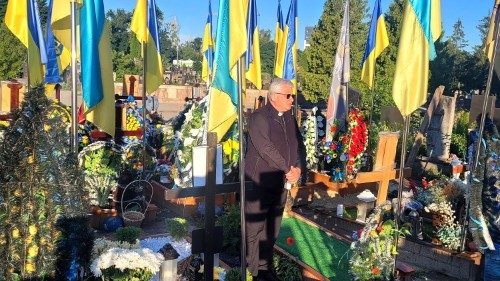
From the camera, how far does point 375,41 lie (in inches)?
406

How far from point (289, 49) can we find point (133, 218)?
5.88 meters

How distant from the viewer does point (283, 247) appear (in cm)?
579

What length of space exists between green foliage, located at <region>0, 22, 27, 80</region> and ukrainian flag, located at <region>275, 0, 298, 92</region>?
22.0m

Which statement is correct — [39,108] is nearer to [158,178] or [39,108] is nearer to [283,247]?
[283,247]

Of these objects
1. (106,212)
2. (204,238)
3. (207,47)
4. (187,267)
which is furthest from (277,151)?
(207,47)

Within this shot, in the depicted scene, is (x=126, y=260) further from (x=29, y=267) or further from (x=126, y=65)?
(x=126, y=65)

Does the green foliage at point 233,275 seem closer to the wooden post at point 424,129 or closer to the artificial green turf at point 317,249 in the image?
the artificial green turf at point 317,249

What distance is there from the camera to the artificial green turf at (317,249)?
204 inches

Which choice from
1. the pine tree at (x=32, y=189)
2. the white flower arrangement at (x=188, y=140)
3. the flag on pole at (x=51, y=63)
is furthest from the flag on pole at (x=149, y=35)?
the pine tree at (x=32, y=189)

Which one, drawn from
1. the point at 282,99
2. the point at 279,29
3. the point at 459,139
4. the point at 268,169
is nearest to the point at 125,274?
the point at 268,169

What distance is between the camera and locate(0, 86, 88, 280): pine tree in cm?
277

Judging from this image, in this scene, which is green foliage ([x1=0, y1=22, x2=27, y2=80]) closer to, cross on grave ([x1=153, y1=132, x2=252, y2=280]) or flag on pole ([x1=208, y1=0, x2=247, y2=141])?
cross on grave ([x1=153, y1=132, x2=252, y2=280])

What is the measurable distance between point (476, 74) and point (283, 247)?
35359 mm

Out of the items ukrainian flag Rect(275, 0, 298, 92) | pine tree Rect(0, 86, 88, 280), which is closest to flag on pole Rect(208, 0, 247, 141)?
pine tree Rect(0, 86, 88, 280)
